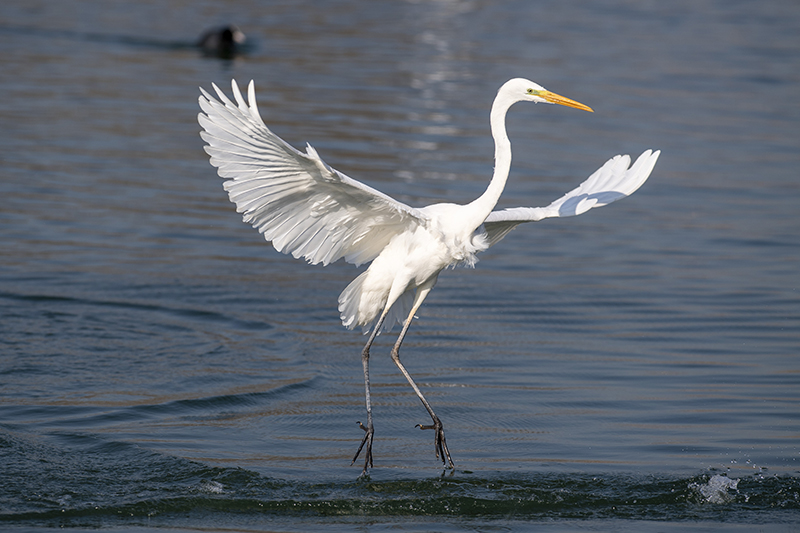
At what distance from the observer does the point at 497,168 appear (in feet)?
23.8

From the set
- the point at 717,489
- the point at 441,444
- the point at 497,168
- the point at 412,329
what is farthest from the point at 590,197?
the point at 412,329

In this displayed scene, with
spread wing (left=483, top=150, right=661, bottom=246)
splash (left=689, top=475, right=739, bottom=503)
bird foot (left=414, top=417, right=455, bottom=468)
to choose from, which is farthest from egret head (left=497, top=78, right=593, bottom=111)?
splash (left=689, top=475, right=739, bottom=503)

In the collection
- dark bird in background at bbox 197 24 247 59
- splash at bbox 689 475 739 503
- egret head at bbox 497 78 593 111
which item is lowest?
splash at bbox 689 475 739 503

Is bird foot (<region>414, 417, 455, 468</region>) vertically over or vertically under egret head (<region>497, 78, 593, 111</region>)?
under

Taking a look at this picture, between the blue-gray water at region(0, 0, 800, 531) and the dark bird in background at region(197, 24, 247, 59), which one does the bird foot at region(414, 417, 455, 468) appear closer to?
the blue-gray water at region(0, 0, 800, 531)

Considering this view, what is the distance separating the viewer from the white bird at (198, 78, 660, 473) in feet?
21.5

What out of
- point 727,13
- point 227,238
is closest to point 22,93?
point 227,238

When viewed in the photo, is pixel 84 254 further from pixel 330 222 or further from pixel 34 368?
pixel 330 222

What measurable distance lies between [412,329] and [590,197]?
277 cm

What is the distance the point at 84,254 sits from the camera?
1182 centimetres

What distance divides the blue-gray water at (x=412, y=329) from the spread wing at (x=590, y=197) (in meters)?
1.60

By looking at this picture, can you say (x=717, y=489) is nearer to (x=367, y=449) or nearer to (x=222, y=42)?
(x=367, y=449)

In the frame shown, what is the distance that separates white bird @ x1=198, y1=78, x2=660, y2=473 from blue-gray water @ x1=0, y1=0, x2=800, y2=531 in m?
0.79

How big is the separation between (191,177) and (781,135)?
10661 mm
